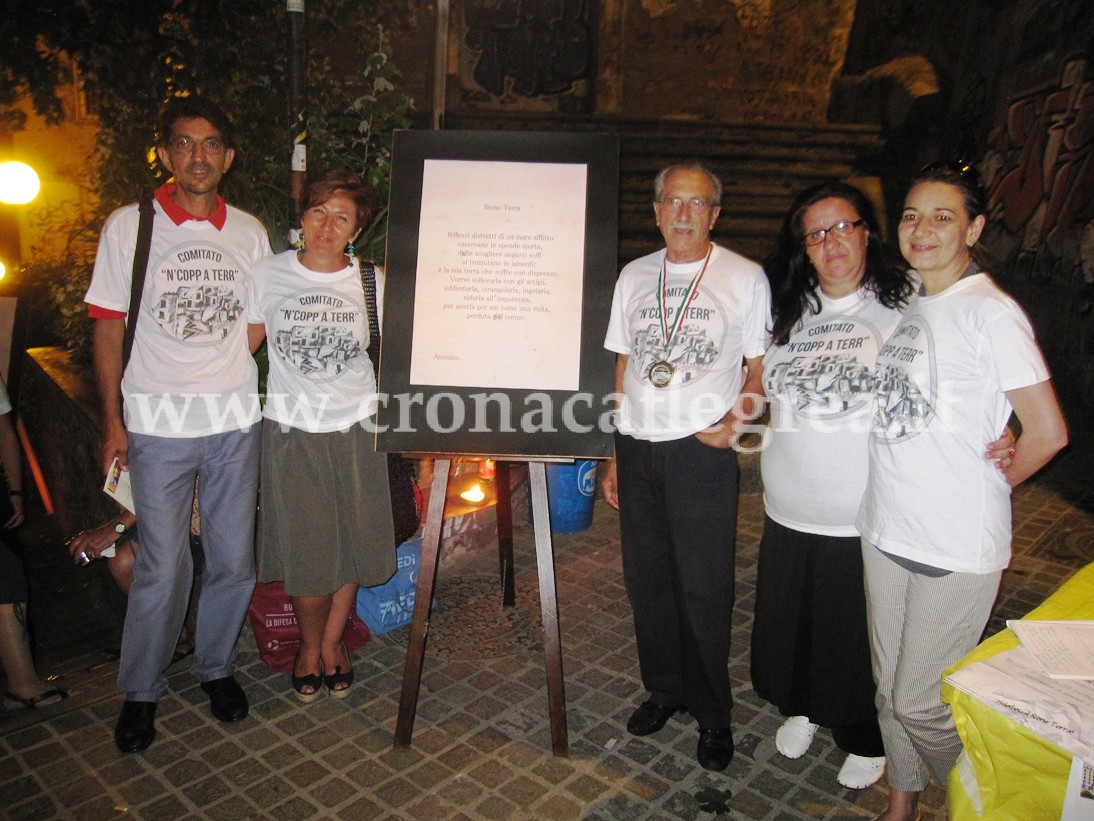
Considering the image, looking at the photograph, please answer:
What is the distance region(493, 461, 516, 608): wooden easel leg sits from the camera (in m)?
3.97

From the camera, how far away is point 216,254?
3033 mm

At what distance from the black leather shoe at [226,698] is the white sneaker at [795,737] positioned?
87.3 inches

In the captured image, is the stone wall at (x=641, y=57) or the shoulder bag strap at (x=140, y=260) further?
the stone wall at (x=641, y=57)

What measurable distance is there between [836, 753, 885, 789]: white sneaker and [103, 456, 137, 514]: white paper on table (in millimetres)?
2957

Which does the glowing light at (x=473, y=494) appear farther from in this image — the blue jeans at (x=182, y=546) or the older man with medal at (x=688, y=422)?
the older man with medal at (x=688, y=422)

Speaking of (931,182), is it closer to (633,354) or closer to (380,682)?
(633,354)

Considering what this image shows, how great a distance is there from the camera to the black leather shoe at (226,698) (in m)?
3.28

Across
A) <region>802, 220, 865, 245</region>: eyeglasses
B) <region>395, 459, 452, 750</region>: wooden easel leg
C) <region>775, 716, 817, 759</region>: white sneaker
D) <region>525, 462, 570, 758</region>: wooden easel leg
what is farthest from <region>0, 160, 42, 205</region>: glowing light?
<region>775, 716, 817, 759</region>: white sneaker

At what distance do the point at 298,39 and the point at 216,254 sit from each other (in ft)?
4.64

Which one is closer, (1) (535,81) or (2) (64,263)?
(2) (64,263)

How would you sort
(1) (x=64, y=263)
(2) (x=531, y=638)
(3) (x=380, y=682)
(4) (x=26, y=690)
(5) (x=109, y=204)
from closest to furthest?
(4) (x=26, y=690)
(3) (x=380, y=682)
(2) (x=531, y=638)
(5) (x=109, y=204)
(1) (x=64, y=263)

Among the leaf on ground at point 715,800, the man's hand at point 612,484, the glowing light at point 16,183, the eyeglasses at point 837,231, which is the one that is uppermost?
A: the glowing light at point 16,183

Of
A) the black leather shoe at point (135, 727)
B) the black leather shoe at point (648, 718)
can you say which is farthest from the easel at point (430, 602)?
the black leather shoe at point (135, 727)

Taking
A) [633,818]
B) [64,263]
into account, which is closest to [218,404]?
[633,818]
